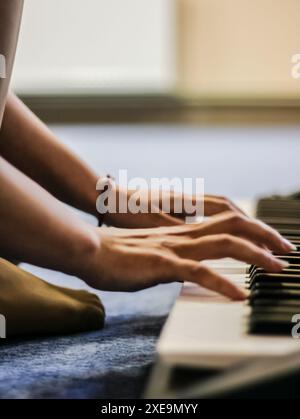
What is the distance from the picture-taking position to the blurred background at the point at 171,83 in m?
3.73

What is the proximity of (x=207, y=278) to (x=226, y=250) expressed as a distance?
72 mm

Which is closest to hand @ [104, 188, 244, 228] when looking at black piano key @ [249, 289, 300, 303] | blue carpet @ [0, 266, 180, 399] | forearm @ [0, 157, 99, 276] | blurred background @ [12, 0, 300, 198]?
blue carpet @ [0, 266, 180, 399]

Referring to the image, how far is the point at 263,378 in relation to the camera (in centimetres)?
44

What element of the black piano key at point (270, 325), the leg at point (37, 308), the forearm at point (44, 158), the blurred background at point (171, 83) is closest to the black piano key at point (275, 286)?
the black piano key at point (270, 325)

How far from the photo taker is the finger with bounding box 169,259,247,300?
74 centimetres

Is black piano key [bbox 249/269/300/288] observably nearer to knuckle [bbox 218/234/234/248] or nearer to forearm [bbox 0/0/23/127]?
knuckle [bbox 218/234/234/248]

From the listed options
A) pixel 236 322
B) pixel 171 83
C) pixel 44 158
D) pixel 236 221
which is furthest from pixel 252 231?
pixel 171 83

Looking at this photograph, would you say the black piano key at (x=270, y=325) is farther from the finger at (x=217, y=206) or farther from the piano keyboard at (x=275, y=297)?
the finger at (x=217, y=206)

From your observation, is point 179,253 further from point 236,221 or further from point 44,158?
point 44,158

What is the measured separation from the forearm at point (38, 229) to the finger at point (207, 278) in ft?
0.33

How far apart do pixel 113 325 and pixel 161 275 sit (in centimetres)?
23

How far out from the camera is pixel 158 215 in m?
1.12

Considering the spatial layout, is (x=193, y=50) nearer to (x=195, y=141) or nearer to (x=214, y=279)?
(x=195, y=141)
